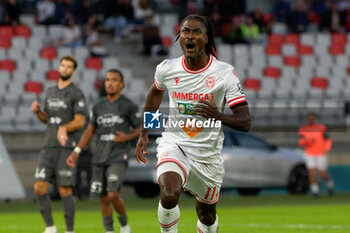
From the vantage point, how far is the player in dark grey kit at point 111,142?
11.2 m

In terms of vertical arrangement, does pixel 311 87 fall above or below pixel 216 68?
below

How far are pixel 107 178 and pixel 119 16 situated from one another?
17252mm

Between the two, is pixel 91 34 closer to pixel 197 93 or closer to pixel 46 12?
pixel 46 12

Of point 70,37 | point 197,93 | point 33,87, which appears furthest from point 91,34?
point 197,93

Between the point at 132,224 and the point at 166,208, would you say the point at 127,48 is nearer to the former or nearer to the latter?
the point at 132,224

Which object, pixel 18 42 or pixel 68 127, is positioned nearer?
pixel 68 127

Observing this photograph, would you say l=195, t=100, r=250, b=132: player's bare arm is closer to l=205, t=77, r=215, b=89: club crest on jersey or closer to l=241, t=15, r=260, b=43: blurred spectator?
l=205, t=77, r=215, b=89: club crest on jersey

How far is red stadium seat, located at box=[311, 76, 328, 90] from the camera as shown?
29.0 m

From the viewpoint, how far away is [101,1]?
28.1 m

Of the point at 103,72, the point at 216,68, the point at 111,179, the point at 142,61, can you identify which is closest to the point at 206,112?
the point at 216,68

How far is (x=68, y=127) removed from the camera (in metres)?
11.3

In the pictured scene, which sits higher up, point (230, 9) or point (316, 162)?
point (230, 9)

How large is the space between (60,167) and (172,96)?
3904mm

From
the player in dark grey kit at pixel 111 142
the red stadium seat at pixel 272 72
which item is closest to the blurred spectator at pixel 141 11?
the red stadium seat at pixel 272 72
